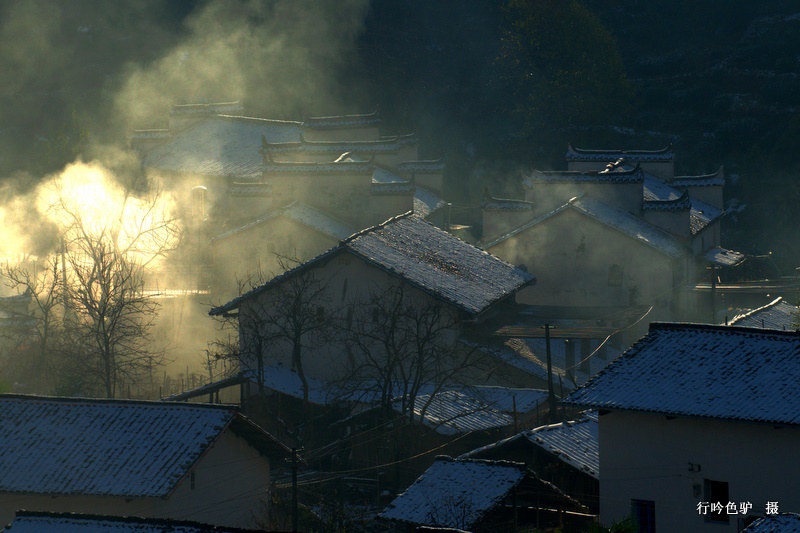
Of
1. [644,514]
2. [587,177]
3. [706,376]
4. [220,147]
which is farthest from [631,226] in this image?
[220,147]

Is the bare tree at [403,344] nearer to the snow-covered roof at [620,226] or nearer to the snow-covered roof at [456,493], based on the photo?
the snow-covered roof at [456,493]

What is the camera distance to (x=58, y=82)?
6406 centimetres

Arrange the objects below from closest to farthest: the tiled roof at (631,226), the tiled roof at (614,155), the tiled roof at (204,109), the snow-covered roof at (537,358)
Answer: the snow-covered roof at (537,358) < the tiled roof at (631,226) < the tiled roof at (614,155) < the tiled roof at (204,109)

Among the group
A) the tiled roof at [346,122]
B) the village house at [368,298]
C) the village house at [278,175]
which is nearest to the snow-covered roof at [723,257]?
the village house at [278,175]

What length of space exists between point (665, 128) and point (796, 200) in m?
8.94

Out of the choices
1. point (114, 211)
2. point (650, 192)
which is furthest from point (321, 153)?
point (650, 192)

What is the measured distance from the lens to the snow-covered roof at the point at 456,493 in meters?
17.6

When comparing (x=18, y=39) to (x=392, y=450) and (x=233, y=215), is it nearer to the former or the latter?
(x=233, y=215)

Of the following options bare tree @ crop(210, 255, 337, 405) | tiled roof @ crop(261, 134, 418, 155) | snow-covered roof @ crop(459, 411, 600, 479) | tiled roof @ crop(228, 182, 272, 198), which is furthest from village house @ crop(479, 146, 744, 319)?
snow-covered roof @ crop(459, 411, 600, 479)

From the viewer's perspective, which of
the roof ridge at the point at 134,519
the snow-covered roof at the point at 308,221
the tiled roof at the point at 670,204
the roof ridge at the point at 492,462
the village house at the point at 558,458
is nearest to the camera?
the roof ridge at the point at 134,519

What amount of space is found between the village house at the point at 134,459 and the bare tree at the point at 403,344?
16.5 ft

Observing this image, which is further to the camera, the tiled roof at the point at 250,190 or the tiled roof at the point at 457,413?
the tiled roof at the point at 250,190

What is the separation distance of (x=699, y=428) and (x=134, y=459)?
818 cm

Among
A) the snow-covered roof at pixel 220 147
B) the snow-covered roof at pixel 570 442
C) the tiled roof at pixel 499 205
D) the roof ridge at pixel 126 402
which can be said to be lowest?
the snow-covered roof at pixel 570 442
